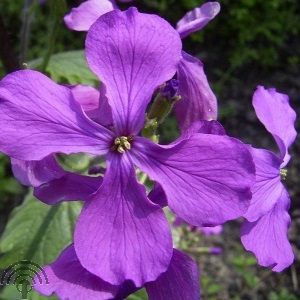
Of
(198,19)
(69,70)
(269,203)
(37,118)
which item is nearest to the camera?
(37,118)

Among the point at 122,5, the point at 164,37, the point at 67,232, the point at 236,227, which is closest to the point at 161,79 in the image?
the point at 164,37

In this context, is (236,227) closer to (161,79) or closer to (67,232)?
(67,232)

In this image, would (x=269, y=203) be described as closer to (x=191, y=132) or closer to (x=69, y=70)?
Result: (x=191, y=132)

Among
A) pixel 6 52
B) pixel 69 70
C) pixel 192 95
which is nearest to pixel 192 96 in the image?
pixel 192 95

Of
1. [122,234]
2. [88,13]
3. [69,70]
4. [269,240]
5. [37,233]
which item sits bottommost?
[37,233]

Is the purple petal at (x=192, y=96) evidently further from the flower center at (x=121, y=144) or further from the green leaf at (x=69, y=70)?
the green leaf at (x=69, y=70)

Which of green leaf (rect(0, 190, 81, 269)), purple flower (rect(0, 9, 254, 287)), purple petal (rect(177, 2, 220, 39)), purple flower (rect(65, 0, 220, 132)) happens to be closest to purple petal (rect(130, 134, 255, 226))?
purple flower (rect(0, 9, 254, 287))
